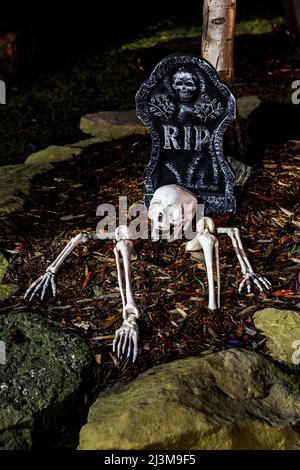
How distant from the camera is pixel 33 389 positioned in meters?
4.11

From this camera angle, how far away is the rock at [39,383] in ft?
12.9

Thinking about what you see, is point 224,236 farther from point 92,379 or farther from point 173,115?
point 92,379

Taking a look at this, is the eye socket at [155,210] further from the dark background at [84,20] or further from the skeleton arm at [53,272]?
the dark background at [84,20]

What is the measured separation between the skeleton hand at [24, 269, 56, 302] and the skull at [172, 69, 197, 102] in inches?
57.8

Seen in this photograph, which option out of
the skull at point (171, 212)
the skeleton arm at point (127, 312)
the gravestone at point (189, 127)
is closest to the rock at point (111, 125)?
the gravestone at point (189, 127)

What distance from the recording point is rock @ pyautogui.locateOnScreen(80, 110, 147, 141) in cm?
732

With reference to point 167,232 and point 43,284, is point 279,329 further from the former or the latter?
point 43,284

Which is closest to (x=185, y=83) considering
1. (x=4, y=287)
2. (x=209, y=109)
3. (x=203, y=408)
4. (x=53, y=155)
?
(x=209, y=109)

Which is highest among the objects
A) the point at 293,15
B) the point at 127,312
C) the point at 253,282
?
the point at 293,15

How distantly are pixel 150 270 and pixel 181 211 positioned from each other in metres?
0.42

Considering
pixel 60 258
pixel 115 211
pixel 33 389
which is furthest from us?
pixel 115 211

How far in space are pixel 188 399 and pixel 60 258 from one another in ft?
4.75

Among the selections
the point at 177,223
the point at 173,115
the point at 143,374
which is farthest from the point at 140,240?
the point at 143,374

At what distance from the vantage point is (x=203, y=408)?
3814mm
